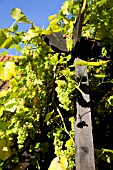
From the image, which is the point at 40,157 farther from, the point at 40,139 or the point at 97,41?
the point at 97,41

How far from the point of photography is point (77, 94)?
65.0 inches

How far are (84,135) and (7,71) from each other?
60 centimetres

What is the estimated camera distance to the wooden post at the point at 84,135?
56.6 inches

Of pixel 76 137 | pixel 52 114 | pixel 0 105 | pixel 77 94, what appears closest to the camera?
pixel 76 137

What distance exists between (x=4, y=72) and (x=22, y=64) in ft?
0.69

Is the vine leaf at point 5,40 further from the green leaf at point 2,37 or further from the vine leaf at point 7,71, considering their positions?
the vine leaf at point 7,71

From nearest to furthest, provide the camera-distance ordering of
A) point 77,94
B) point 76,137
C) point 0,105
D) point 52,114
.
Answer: point 76,137, point 77,94, point 0,105, point 52,114

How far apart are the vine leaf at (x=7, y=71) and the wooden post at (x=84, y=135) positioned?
39cm

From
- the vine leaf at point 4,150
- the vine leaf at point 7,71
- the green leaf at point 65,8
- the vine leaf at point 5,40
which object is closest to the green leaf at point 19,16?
the vine leaf at point 5,40

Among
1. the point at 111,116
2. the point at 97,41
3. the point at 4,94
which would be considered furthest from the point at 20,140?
the point at 97,41

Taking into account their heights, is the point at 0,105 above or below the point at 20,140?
above

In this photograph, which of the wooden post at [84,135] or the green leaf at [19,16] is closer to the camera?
the wooden post at [84,135]

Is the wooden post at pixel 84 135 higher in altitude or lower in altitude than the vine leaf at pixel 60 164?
higher

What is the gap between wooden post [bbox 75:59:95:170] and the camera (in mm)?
1438
